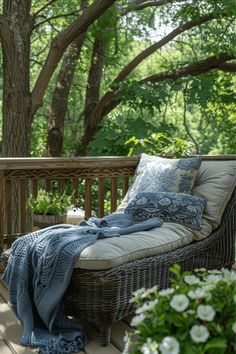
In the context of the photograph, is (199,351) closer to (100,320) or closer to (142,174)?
(100,320)

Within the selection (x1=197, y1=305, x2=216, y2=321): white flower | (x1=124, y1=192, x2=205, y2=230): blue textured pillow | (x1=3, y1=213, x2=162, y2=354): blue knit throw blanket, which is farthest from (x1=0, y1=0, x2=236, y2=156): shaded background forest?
(x1=197, y1=305, x2=216, y2=321): white flower

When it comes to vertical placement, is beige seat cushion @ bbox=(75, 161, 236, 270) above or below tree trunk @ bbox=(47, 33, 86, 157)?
below

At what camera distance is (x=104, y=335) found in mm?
2830

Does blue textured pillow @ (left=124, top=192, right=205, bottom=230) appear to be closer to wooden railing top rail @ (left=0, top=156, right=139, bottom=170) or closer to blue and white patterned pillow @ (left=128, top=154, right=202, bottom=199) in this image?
blue and white patterned pillow @ (left=128, top=154, right=202, bottom=199)

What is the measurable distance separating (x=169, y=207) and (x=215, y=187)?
442 mm

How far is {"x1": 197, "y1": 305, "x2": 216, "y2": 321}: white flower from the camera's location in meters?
1.53

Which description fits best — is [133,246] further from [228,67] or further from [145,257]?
[228,67]

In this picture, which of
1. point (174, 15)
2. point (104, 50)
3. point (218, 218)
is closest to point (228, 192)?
point (218, 218)

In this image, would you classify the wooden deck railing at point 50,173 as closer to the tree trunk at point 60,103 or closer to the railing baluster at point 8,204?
the railing baluster at point 8,204

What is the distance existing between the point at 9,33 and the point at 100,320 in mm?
3868

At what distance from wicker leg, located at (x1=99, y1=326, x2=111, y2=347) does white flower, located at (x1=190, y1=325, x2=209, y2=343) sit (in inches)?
55.5

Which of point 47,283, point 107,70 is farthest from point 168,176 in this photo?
point 107,70

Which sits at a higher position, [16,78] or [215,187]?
[16,78]

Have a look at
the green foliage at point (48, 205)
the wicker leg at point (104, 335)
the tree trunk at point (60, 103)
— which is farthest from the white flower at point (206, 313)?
the tree trunk at point (60, 103)
